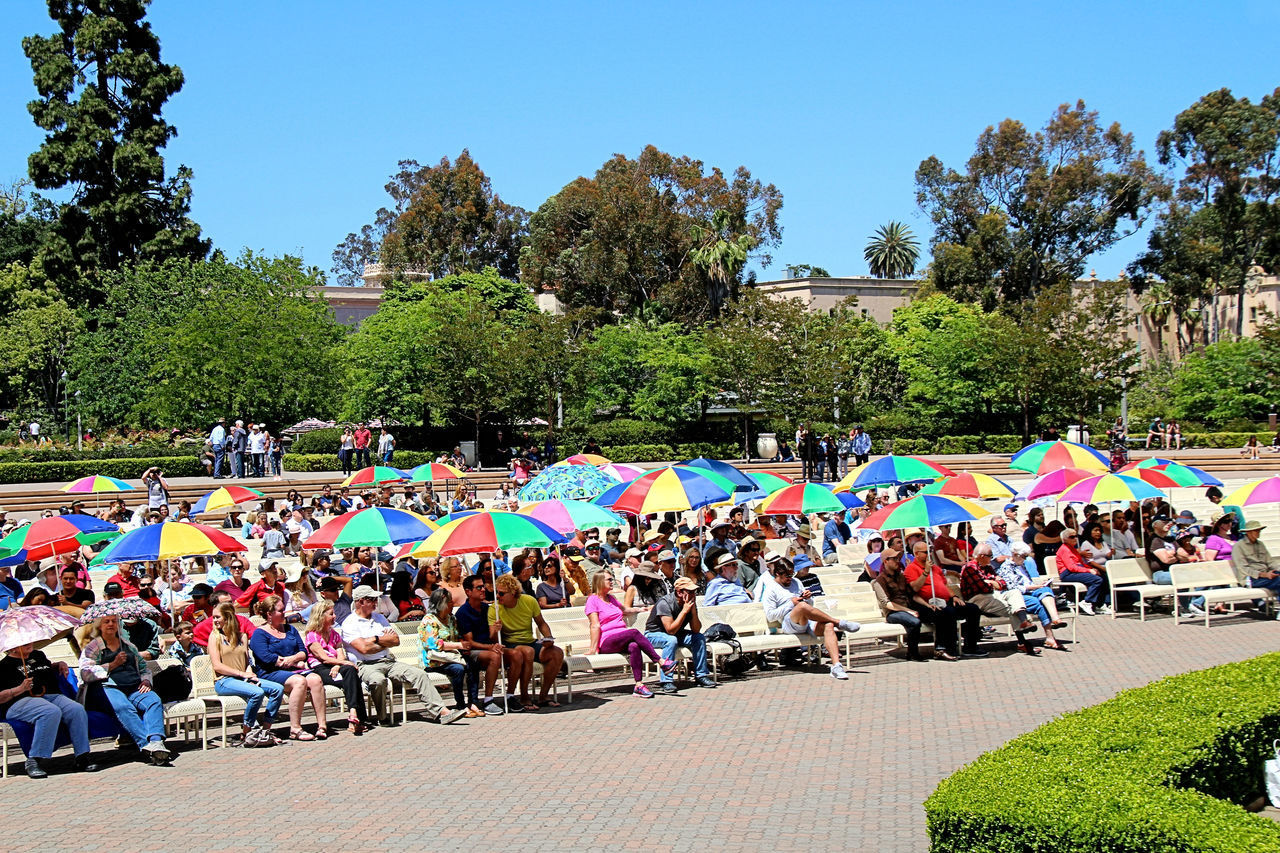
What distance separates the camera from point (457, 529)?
41.2 feet

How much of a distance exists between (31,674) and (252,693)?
168cm

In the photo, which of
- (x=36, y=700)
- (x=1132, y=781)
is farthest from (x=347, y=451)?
(x=1132, y=781)

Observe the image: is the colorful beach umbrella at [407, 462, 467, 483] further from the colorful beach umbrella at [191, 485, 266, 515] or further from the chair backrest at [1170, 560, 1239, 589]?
the chair backrest at [1170, 560, 1239, 589]

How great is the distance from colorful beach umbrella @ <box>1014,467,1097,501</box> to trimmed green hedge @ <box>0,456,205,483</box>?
28.7 metres

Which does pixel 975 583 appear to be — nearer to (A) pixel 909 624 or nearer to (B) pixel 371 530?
(A) pixel 909 624

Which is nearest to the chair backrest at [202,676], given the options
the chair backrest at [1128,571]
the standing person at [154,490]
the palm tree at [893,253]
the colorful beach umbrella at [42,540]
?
the colorful beach umbrella at [42,540]

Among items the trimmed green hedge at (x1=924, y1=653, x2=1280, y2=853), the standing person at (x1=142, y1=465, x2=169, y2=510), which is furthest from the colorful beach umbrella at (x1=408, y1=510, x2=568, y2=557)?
the standing person at (x1=142, y1=465, x2=169, y2=510)

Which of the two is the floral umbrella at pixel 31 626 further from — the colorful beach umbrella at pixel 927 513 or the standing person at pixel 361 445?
the standing person at pixel 361 445

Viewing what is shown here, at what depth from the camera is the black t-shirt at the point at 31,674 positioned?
9617 millimetres

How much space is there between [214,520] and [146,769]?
2297 centimetres

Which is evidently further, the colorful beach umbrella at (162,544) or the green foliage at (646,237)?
the green foliage at (646,237)

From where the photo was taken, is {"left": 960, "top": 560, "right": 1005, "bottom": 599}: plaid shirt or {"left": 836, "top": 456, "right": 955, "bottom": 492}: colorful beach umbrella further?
{"left": 836, "top": 456, "right": 955, "bottom": 492}: colorful beach umbrella

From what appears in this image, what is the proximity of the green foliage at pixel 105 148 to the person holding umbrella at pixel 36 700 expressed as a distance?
51264 millimetres

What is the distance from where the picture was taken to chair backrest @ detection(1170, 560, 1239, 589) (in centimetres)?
1585
